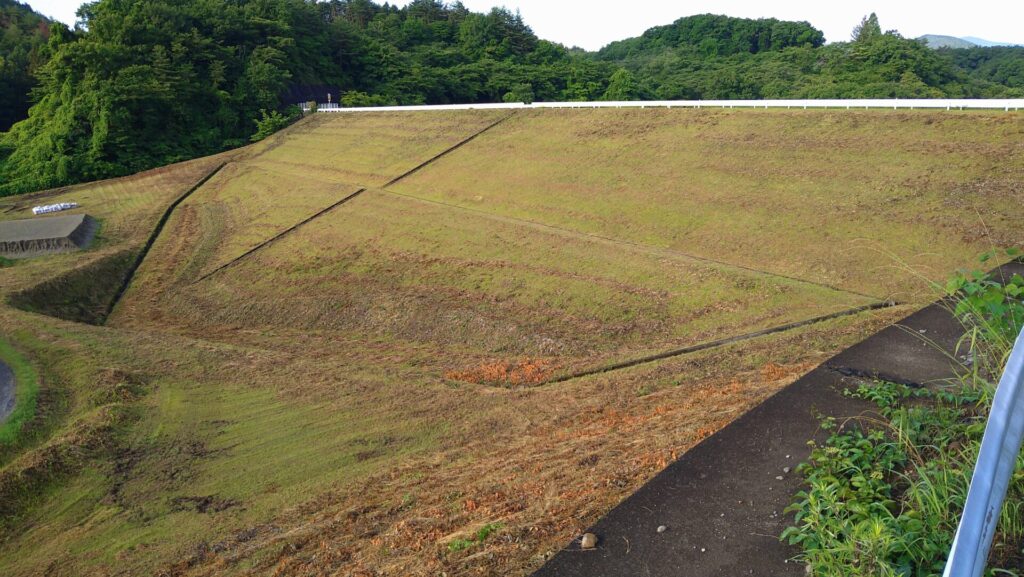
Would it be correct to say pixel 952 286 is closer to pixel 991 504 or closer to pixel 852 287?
pixel 991 504

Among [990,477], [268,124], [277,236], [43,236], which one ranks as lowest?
[277,236]

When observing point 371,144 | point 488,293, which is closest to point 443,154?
point 371,144

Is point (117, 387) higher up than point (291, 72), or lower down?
lower down

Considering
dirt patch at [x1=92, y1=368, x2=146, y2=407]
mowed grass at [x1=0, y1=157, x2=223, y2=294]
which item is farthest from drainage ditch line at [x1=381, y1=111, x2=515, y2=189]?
dirt patch at [x1=92, y1=368, x2=146, y2=407]

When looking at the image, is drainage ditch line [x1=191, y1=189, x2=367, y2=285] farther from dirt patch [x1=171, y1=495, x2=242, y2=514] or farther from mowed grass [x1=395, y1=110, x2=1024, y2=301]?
dirt patch [x1=171, y1=495, x2=242, y2=514]

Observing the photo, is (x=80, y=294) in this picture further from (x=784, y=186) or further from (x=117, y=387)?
(x=784, y=186)

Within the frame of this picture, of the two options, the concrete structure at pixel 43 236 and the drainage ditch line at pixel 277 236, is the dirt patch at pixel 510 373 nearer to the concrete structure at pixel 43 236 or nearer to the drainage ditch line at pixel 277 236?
the drainage ditch line at pixel 277 236

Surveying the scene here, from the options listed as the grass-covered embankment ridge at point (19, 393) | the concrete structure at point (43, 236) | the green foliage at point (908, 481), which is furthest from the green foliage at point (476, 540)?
the concrete structure at point (43, 236)
